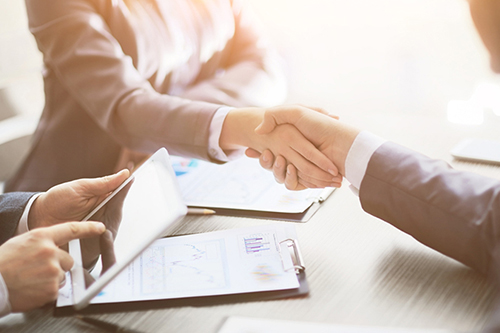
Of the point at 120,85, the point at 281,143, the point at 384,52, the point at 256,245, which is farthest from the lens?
the point at 384,52

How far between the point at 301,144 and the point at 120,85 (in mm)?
461

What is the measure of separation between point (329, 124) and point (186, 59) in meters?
0.60

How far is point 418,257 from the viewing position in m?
0.65

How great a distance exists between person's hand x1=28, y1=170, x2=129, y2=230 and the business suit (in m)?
0.27

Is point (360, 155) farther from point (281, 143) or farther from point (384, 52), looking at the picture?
point (384, 52)

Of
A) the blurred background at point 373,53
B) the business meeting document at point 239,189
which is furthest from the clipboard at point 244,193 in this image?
the blurred background at point 373,53

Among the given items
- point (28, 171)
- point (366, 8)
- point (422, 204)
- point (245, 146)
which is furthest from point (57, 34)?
point (366, 8)

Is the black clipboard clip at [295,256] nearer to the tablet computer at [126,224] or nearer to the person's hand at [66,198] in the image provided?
the tablet computer at [126,224]

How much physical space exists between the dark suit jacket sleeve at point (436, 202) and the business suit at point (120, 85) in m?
0.42

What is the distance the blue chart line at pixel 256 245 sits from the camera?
684 mm

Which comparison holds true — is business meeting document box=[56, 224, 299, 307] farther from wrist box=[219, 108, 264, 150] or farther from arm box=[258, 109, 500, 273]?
wrist box=[219, 108, 264, 150]

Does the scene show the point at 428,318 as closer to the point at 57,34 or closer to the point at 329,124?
the point at 329,124

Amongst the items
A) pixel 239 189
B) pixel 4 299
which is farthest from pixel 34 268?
pixel 239 189

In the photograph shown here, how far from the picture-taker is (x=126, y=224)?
0.61 metres
